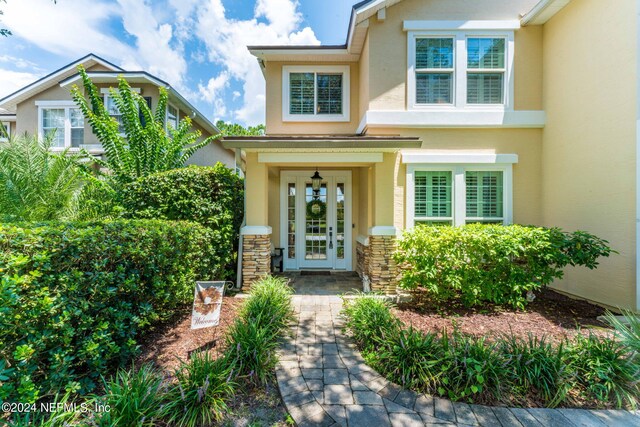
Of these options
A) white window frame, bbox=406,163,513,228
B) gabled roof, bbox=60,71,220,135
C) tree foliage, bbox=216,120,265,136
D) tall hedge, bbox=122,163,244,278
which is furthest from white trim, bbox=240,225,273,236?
tree foliage, bbox=216,120,265,136

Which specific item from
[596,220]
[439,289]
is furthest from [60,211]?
[596,220]

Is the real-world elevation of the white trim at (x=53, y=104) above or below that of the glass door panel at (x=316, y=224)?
above

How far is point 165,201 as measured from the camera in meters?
5.91

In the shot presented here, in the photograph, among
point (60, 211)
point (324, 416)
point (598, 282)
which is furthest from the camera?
point (60, 211)

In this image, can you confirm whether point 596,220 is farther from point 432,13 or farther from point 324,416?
point 324,416

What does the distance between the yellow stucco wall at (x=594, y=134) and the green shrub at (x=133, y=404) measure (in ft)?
25.8

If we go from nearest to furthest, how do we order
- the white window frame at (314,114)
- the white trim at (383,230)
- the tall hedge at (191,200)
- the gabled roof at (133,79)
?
the tall hedge at (191,200), the white trim at (383,230), the white window frame at (314,114), the gabled roof at (133,79)

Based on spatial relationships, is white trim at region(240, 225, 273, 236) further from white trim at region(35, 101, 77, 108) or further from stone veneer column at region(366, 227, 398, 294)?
white trim at region(35, 101, 77, 108)

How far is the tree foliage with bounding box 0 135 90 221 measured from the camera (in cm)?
604

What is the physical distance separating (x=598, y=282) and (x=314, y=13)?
11328 mm

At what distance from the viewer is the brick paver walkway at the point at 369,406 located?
8.57 feet

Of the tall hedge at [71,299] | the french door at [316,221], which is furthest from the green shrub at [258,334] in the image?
the french door at [316,221]

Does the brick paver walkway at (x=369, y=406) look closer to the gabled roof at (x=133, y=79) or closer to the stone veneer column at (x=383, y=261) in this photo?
the stone veneer column at (x=383, y=261)

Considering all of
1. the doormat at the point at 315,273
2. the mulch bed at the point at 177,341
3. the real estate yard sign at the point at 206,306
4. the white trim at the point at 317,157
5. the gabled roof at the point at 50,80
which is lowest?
the mulch bed at the point at 177,341
